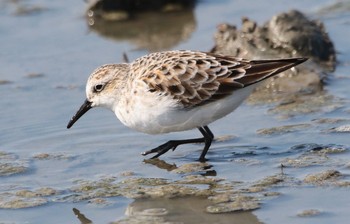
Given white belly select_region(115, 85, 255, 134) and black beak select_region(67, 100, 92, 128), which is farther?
black beak select_region(67, 100, 92, 128)

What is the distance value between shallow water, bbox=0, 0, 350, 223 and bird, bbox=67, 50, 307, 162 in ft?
1.49

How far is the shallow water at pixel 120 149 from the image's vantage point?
6.92 metres

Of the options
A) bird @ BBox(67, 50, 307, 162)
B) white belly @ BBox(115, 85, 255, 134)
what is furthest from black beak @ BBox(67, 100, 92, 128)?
white belly @ BBox(115, 85, 255, 134)

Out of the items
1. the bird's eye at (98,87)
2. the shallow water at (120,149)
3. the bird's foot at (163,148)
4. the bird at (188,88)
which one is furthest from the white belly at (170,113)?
the bird's eye at (98,87)

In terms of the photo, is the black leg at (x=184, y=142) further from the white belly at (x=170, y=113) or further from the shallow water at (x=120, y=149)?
the white belly at (x=170, y=113)

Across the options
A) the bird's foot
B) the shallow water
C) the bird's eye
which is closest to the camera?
the shallow water

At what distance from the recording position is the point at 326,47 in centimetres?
1059

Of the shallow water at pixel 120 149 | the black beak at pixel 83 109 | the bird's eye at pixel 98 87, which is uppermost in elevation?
the bird's eye at pixel 98 87

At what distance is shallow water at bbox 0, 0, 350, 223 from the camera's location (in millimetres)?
6922

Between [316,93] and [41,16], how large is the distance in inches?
191

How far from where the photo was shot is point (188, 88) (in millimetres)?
7785

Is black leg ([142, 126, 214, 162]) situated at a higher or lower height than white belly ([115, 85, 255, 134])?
lower

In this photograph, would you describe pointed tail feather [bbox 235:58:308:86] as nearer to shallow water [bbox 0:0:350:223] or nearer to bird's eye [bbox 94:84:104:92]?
shallow water [bbox 0:0:350:223]

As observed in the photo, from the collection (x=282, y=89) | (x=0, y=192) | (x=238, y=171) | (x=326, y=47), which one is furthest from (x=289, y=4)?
(x=0, y=192)
